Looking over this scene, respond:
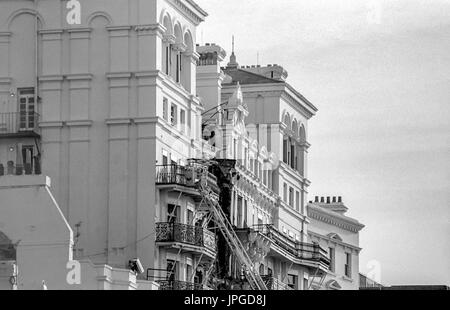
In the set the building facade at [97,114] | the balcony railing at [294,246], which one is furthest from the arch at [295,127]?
the building facade at [97,114]

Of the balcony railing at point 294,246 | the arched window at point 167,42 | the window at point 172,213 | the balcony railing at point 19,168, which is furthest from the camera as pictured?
the balcony railing at point 294,246

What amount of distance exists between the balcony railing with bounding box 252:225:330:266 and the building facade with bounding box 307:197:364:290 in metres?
7.25

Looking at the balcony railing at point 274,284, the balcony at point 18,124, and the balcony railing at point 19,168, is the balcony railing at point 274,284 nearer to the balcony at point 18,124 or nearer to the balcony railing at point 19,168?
the balcony railing at point 19,168

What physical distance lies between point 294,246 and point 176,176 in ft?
80.3

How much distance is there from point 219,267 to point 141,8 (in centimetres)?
1364

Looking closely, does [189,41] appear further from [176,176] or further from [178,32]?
[176,176]

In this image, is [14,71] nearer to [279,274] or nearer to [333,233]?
[279,274]

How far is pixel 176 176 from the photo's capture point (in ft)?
333

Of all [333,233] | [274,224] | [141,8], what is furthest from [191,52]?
[333,233]

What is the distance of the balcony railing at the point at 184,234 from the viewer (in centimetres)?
10031

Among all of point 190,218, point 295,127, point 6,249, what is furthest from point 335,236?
point 6,249

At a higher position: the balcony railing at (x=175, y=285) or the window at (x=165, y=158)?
the window at (x=165, y=158)

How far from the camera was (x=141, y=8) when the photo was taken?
103m

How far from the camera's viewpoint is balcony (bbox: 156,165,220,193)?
101 metres
